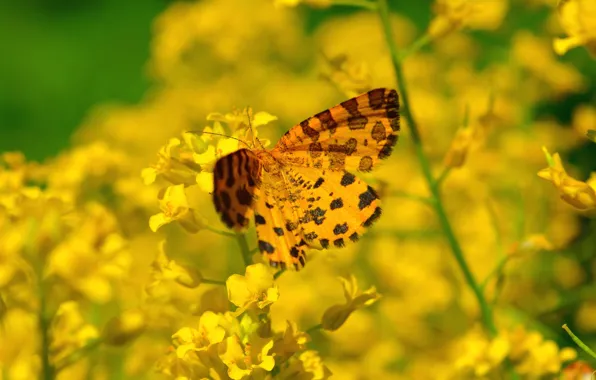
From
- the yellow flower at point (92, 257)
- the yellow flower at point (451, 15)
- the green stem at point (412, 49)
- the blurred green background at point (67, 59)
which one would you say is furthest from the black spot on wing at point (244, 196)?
the blurred green background at point (67, 59)

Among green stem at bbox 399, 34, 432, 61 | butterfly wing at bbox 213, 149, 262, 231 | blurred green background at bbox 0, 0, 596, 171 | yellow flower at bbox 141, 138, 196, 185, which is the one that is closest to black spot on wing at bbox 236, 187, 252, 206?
butterfly wing at bbox 213, 149, 262, 231

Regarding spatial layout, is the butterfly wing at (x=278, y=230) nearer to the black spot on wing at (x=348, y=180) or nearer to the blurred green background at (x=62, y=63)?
the black spot on wing at (x=348, y=180)

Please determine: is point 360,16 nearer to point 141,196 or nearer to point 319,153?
point 141,196

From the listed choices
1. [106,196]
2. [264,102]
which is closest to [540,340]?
[106,196]

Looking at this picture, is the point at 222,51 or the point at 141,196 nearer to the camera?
the point at 141,196

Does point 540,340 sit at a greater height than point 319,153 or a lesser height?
lesser

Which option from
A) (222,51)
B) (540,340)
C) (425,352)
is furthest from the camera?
(222,51)

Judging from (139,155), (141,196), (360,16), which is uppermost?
(360,16)
